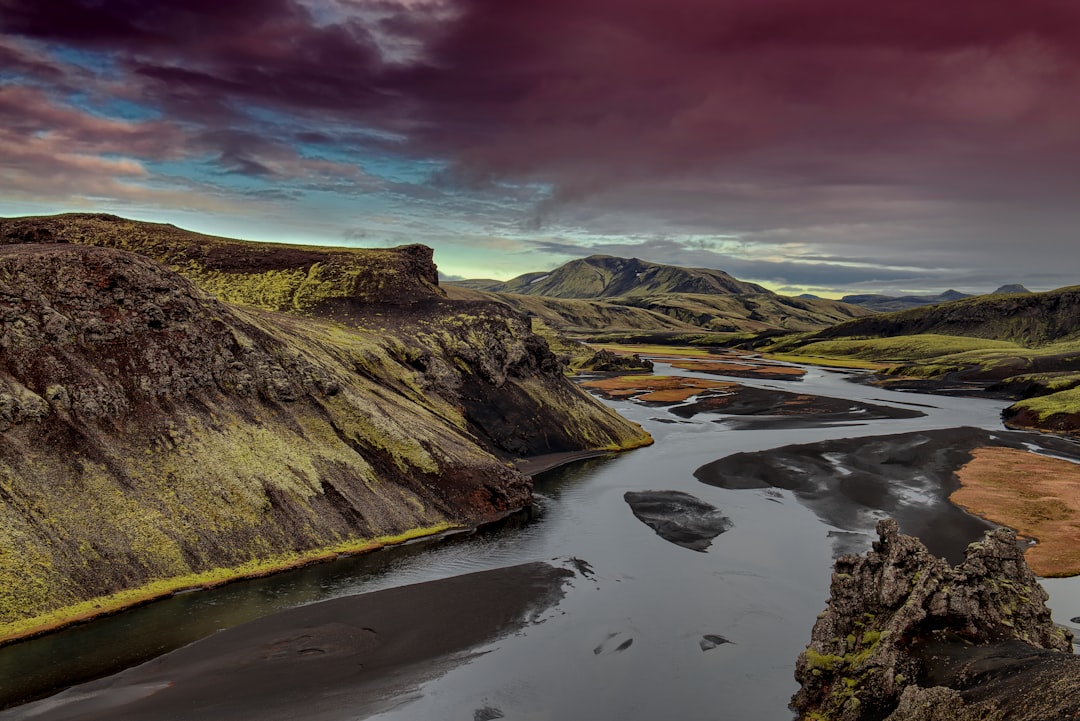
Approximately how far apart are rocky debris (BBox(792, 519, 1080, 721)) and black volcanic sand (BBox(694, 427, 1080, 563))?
21.9 m

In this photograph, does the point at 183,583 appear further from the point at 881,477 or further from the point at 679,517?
the point at 881,477

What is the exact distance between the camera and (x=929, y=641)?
105 ft

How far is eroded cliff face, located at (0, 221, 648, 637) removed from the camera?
44.4 m

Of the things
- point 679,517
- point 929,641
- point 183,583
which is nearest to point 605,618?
point 929,641

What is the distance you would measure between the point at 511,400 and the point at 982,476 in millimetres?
60786

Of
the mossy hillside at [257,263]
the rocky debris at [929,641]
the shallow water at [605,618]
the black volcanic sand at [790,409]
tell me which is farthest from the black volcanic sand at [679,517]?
the mossy hillside at [257,263]

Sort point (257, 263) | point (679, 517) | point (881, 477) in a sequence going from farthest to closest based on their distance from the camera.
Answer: point (257, 263) → point (881, 477) → point (679, 517)

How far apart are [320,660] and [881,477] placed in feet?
233

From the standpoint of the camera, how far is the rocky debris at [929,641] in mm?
27125

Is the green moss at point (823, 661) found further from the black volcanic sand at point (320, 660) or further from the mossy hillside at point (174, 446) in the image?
the mossy hillside at point (174, 446)

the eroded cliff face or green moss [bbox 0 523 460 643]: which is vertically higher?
the eroded cliff face

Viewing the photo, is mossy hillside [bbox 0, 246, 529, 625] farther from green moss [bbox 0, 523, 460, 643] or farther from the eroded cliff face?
green moss [bbox 0, 523, 460, 643]

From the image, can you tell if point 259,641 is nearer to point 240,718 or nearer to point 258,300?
point 240,718

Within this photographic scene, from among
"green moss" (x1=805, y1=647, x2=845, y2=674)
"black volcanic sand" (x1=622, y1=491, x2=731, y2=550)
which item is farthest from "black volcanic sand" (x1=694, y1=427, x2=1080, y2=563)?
"green moss" (x1=805, y1=647, x2=845, y2=674)
